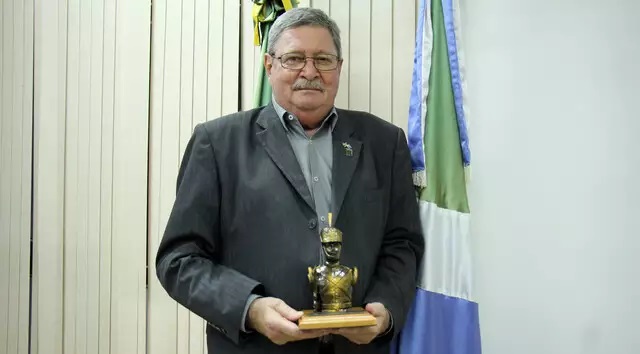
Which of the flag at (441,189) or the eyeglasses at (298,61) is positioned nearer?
the eyeglasses at (298,61)

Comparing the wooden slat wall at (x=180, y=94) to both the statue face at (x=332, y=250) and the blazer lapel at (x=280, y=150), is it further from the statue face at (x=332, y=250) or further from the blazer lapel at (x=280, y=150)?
the statue face at (x=332, y=250)

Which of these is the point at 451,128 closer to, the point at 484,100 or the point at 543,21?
the point at 484,100

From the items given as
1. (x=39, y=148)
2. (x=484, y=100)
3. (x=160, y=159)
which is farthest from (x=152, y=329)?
(x=484, y=100)

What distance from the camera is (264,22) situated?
1.97 meters

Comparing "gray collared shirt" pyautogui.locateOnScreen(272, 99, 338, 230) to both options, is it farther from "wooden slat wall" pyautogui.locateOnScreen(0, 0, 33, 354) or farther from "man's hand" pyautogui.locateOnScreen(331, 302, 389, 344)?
"wooden slat wall" pyautogui.locateOnScreen(0, 0, 33, 354)

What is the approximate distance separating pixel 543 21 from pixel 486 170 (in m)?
0.59

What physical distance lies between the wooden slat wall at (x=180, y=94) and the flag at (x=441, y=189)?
79cm

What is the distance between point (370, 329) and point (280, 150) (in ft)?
1.78

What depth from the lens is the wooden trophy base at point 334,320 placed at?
128 cm

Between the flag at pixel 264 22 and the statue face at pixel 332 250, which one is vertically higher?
the flag at pixel 264 22

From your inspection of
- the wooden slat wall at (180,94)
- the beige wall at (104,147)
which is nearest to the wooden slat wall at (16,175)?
the beige wall at (104,147)

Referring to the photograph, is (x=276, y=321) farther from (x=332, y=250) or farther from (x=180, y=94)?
(x=180, y=94)

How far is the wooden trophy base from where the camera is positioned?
4.18 feet

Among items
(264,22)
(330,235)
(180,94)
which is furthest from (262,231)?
(180,94)
